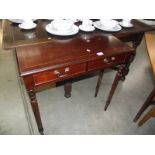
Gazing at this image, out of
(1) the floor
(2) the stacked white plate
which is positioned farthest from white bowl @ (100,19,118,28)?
(1) the floor

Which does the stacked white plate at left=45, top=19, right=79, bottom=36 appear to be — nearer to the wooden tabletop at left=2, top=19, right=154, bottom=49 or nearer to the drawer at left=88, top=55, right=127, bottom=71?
the wooden tabletop at left=2, top=19, right=154, bottom=49

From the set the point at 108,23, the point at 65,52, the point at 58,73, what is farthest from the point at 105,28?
the point at 58,73

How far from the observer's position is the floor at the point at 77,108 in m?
1.36

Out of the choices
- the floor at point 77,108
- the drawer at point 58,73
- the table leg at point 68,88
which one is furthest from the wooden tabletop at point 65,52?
Answer: the floor at point 77,108

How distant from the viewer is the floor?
4.45 ft

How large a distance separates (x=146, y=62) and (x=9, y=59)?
2.18m

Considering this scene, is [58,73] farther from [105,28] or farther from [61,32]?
[105,28]

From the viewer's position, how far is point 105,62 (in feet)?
3.32

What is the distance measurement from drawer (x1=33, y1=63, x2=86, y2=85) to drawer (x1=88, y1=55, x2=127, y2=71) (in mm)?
60

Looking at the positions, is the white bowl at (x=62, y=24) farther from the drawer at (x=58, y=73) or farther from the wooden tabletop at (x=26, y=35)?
the drawer at (x=58, y=73)

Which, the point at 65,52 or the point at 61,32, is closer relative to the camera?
the point at 65,52

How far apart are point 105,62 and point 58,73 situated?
347mm
